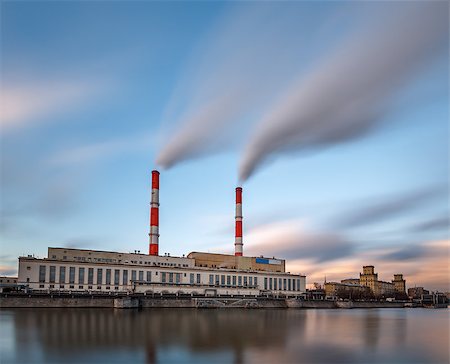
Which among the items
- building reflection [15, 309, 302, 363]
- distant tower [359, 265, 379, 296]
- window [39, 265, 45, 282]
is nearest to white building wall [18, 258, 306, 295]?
window [39, 265, 45, 282]

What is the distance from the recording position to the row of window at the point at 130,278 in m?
73.2

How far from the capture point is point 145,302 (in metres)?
71.9

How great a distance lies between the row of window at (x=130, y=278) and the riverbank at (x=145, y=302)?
6.03 meters

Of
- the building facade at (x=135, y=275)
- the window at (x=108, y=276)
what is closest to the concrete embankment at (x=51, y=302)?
the building facade at (x=135, y=275)

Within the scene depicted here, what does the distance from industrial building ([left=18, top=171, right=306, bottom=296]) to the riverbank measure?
595 centimetres

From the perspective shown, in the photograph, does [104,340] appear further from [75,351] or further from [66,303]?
[66,303]

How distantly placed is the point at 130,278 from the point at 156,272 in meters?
5.37

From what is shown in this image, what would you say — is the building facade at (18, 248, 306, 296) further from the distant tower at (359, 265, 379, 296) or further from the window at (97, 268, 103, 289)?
the distant tower at (359, 265, 379, 296)

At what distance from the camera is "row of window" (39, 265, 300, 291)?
73188 mm

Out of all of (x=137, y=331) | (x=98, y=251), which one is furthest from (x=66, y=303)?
(x=137, y=331)

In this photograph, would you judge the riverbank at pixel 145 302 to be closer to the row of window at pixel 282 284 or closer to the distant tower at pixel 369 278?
the row of window at pixel 282 284

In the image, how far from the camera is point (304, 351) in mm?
26375

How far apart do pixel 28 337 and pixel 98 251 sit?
5217cm

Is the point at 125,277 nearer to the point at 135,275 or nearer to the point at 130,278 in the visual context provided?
the point at 130,278
